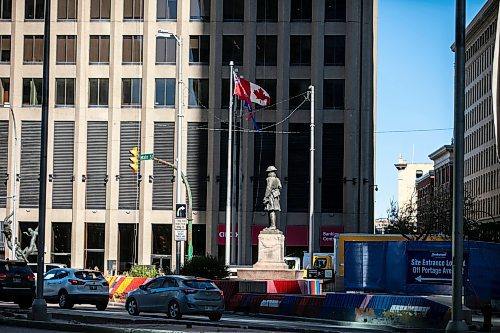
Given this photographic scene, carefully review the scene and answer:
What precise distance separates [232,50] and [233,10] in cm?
317

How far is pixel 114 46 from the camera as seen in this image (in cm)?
8019

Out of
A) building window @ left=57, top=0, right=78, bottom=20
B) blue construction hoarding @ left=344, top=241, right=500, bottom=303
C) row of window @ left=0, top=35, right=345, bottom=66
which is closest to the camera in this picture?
blue construction hoarding @ left=344, top=241, right=500, bottom=303

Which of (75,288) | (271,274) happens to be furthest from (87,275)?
(271,274)

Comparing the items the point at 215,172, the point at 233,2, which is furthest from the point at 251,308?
the point at 233,2

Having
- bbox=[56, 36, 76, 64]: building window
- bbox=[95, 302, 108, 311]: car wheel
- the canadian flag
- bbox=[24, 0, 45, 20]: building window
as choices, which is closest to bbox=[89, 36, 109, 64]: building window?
bbox=[56, 36, 76, 64]: building window

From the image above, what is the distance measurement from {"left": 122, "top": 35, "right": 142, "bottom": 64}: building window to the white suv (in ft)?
141

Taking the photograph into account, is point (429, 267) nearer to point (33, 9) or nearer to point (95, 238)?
point (95, 238)

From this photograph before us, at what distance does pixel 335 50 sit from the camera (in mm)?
78312

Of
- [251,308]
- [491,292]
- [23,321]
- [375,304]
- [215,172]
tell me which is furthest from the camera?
[215,172]

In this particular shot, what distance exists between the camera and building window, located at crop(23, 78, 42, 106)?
266 ft

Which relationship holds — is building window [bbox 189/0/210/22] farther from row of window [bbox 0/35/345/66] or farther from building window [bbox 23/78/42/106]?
building window [bbox 23/78/42/106]

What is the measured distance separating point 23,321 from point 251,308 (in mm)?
15020

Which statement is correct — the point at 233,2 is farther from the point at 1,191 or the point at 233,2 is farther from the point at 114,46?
the point at 1,191

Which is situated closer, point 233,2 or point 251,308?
point 251,308
